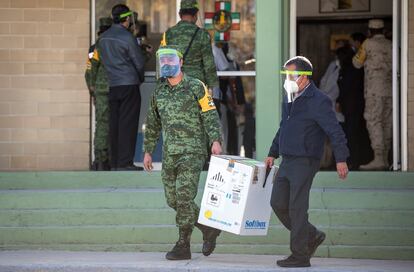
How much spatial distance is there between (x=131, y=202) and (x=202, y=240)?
0.91 meters

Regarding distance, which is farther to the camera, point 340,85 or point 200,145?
point 340,85

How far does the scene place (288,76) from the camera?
30.4 ft

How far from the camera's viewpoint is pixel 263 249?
34.2 ft

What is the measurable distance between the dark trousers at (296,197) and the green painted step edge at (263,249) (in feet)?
3.48

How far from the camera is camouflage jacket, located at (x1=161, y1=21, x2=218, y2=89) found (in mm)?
11211

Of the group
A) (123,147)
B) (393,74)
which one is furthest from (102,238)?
(393,74)

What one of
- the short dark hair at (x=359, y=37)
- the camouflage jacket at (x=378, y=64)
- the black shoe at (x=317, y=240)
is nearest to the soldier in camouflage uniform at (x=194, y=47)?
the black shoe at (x=317, y=240)

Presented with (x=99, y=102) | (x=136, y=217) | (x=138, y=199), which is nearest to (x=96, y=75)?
(x=99, y=102)

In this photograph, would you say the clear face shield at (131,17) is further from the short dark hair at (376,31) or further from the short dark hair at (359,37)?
the short dark hair at (359,37)

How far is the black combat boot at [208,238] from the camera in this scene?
9.65m

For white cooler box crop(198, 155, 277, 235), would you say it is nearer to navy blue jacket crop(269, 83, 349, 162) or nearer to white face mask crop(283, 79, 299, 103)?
navy blue jacket crop(269, 83, 349, 162)

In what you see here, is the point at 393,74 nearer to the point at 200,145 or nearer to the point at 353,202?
the point at 353,202

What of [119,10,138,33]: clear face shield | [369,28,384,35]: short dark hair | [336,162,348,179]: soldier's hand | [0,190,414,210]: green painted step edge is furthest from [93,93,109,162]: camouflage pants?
[336,162,348,179]: soldier's hand

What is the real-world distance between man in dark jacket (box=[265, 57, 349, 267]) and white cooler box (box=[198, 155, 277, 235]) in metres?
0.17
